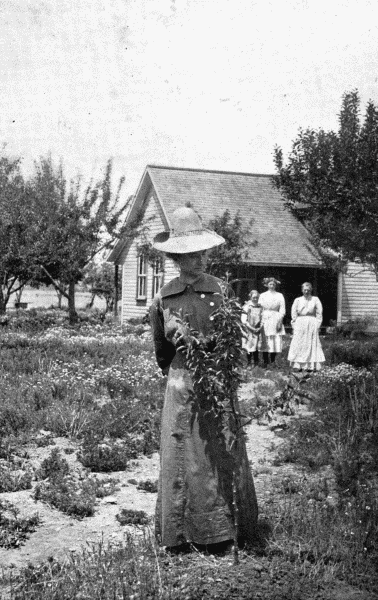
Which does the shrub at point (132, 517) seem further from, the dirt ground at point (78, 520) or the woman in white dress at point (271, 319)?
the woman in white dress at point (271, 319)

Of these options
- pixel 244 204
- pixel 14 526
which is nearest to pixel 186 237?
pixel 14 526

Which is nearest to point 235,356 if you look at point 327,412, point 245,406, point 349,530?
point 349,530

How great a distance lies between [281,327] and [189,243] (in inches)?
411

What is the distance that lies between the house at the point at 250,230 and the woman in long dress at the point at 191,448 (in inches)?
875

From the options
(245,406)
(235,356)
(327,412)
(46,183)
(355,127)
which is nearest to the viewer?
(235,356)

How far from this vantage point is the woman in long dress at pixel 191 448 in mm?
4832

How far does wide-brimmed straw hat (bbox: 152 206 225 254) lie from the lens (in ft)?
15.8

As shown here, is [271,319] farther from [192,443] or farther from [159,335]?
[192,443]

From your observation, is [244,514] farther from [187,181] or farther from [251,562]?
[187,181]

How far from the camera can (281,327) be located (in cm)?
1512

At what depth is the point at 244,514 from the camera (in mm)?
4938

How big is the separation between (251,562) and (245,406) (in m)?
5.76

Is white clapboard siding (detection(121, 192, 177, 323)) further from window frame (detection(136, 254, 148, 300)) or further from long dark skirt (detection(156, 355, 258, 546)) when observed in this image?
long dark skirt (detection(156, 355, 258, 546))

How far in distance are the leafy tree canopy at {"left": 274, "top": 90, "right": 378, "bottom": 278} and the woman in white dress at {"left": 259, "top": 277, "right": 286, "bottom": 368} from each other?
4.45 feet
